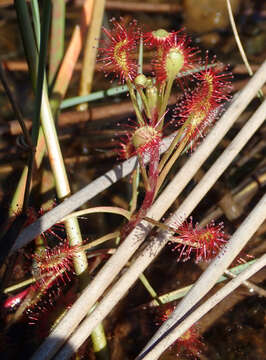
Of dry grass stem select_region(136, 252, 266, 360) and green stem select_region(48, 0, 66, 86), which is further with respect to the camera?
green stem select_region(48, 0, 66, 86)

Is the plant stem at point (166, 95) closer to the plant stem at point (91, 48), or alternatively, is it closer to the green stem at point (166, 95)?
the green stem at point (166, 95)

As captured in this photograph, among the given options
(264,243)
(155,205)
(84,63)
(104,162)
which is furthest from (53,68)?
(264,243)

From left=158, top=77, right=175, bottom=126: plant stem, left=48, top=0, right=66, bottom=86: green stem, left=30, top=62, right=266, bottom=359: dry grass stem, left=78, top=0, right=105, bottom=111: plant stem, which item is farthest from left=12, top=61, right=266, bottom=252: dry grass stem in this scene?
left=78, top=0, right=105, bottom=111: plant stem

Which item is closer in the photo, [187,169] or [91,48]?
[187,169]

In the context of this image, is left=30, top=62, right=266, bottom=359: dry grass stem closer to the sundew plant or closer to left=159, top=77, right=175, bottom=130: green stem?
the sundew plant

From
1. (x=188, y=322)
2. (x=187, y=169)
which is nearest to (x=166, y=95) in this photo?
(x=187, y=169)

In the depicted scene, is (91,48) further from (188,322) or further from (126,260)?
(188,322)

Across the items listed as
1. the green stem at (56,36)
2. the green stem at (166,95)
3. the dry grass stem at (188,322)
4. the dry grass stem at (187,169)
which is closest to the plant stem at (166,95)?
the green stem at (166,95)

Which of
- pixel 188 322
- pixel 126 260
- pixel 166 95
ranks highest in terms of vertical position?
pixel 166 95

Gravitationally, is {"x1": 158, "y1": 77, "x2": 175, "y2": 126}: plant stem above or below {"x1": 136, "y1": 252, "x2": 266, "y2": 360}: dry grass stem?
above

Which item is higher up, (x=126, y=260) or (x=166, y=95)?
(x=166, y=95)

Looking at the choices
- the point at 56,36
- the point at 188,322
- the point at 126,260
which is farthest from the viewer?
the point at 56,36
